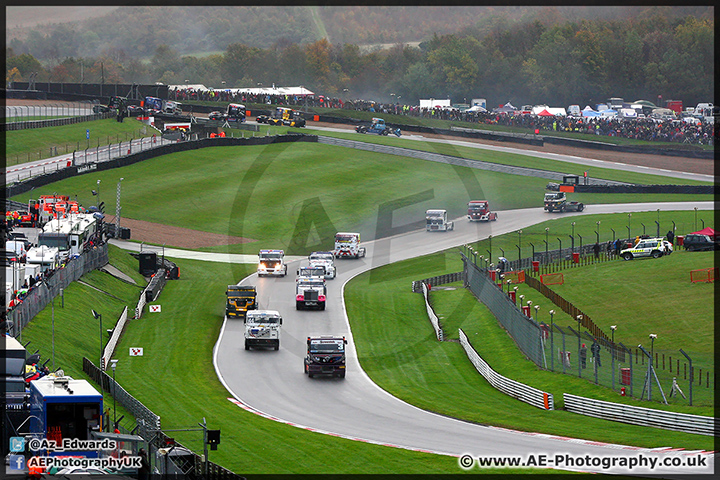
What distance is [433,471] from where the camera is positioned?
28.3 m

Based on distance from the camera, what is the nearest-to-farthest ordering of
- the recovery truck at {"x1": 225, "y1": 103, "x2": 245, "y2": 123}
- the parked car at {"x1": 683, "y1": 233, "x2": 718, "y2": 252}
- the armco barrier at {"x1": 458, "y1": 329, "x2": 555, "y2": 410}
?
the armco barrier at {"x1": 458, "y1": 329, "x2": 555, "y2": 410}, the parked car at {"x1": 683, "y1": 233, "x2": 718, "y2": 252}, the recovery truck at {"x1": 225, "y1": 103, "x2": 245, "y2": 123}

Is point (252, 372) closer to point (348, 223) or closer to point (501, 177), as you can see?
point (348, 223)

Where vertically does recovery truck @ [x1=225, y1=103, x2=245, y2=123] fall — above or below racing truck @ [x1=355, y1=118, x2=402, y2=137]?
above

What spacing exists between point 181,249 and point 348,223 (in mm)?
15441

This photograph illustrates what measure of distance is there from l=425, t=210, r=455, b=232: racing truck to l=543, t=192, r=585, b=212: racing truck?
10827 mm

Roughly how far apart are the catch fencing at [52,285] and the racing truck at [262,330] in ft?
30.7

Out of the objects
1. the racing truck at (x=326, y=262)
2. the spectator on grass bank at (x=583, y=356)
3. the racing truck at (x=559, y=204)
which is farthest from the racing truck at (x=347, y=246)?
the spectator on grass bank at (x=583, y=356)

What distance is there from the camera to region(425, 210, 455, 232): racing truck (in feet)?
266

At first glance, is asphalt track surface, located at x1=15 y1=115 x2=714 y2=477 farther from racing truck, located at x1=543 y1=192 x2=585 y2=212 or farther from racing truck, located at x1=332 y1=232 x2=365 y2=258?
racing truck, located at x1=543 y1=192 x2=585 y2=212

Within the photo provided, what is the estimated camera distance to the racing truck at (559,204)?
86750 millimetres

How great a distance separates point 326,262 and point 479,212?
69.9 feet

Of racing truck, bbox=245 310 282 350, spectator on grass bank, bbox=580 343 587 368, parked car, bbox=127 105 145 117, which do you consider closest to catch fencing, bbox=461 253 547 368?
spectator on grass bank, bbox=580 343 587 368

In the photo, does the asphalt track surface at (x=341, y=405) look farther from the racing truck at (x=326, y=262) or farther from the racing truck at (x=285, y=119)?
the racing truck at (x=285, y=119)

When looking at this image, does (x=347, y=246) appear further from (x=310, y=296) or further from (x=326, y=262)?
(x=310, y=296)
